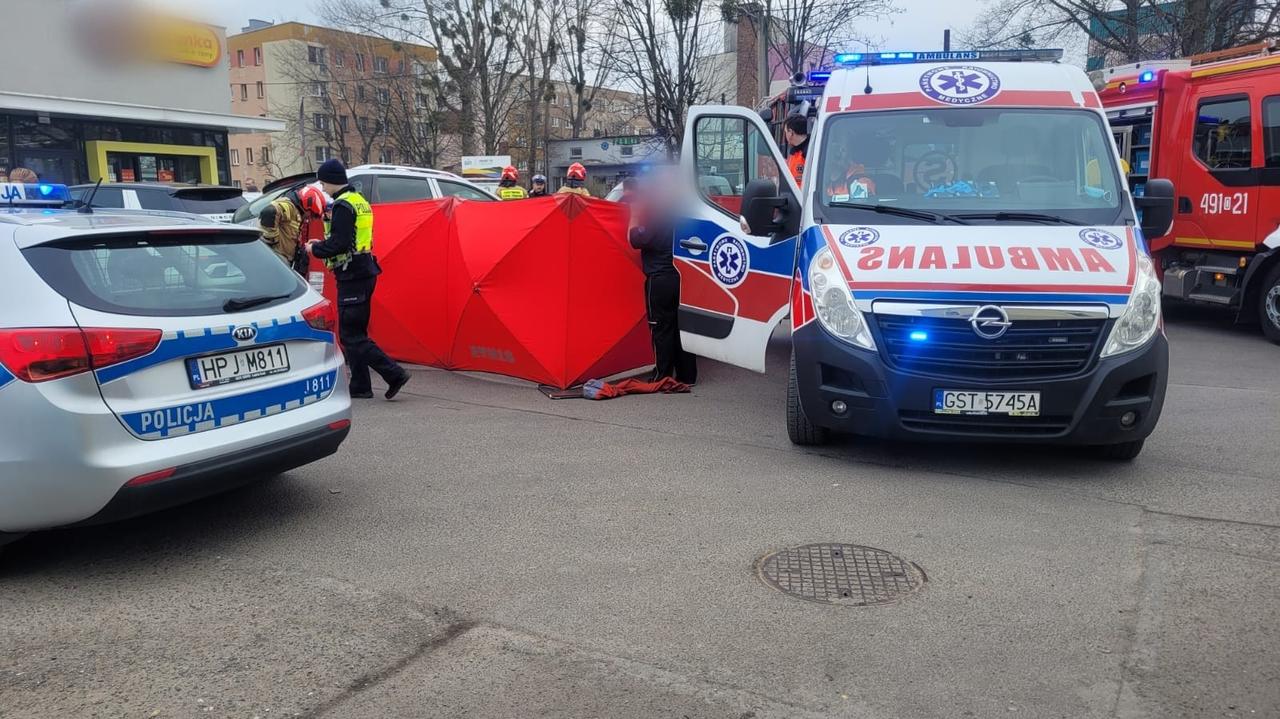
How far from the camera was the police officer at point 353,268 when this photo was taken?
287 inches

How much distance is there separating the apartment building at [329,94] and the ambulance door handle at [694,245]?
2719 centimetres

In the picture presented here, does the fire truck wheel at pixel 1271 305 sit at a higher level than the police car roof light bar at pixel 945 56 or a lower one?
lower

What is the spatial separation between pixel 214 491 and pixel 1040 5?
1071 inches

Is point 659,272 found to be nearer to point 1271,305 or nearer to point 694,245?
point 694,245

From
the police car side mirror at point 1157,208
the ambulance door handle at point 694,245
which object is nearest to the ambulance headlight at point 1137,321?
the police car side mirror at point 1157,208

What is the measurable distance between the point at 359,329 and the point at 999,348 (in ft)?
15.6

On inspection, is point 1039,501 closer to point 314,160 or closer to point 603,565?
point 603,565

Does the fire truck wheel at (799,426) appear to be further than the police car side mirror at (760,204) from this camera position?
No

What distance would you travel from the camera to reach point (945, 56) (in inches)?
295

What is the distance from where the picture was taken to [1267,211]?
33.0 feet

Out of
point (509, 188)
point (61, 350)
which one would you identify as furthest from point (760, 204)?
point (509, 188)

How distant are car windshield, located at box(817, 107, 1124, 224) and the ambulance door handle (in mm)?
1478

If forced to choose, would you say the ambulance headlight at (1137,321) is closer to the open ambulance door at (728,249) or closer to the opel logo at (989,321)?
the opel logo at (989,321)

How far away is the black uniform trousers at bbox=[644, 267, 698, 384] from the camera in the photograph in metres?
7.97
